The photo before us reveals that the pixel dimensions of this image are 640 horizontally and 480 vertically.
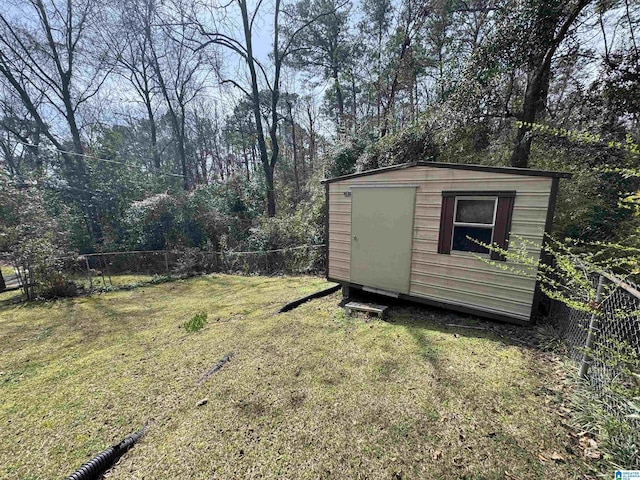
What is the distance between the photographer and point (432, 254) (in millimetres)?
4086

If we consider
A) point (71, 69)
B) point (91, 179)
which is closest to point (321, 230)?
point (91, 179)

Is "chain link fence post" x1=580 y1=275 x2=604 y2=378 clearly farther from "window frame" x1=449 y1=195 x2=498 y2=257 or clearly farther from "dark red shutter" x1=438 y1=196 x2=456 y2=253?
"dark red shutter" x1=438 y1=196 x2=456 y2=253

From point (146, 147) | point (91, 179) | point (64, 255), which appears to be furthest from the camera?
point (146, 147)

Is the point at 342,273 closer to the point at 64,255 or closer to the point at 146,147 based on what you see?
the point at 64,255

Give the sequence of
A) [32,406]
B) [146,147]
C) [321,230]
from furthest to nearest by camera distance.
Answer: [146,147] < [321,230] < [32,406]

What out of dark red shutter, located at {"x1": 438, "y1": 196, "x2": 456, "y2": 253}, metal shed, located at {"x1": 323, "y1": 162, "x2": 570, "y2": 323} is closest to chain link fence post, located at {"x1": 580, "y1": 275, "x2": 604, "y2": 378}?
metal shed, located at {"x1": 323, "y1": 162, "x2": 570, "y2": 323}

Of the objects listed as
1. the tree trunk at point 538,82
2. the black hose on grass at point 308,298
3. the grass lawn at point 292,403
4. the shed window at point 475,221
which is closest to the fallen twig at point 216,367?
the grass lawn at point 292,403

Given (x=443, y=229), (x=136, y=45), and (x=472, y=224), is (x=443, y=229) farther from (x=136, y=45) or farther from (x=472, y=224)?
(x=136, y=45)

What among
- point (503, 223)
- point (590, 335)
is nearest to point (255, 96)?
point (503, 223)

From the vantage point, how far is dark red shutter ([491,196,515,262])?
134 inches

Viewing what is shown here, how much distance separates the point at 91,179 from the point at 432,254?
16.1 m

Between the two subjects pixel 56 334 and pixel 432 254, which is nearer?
pixel 432 254

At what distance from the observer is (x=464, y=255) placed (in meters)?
3.79

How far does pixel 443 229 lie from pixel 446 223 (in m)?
0.10
